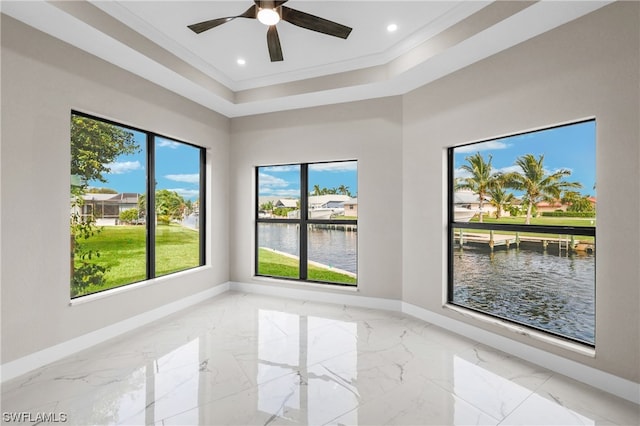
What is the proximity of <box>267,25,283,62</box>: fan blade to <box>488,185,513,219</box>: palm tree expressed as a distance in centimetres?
254

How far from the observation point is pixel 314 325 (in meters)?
3.49

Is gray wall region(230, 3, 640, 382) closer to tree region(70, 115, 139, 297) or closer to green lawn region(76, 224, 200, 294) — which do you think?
green lawn region(76, 224, 200, 294)

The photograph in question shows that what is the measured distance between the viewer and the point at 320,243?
15.0ft

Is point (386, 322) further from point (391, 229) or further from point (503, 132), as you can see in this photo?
point (503, 132)

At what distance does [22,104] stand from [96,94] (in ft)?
2.16

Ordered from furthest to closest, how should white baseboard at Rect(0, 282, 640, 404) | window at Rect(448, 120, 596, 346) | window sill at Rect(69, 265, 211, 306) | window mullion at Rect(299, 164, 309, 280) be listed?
1. window mullion at Rect(299, 164, 309, 280)
2. window sill at Rect(69, 265, 211, 306)
3. window at Rect(448, 120, 596, 346)
4. white baseboard at Rect(0, 282, 640, 404)

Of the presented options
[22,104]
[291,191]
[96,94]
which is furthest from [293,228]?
[22,104]

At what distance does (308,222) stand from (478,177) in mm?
2365

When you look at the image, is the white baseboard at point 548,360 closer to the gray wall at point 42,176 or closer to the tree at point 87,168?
the gray wall at point 42,176

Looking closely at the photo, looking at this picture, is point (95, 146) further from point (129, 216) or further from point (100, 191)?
point (129, 216)

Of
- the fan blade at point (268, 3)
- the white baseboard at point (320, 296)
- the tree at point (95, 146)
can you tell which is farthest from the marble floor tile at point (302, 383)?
the fan blade at point (268, 3)

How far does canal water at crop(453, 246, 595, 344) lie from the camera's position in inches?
99.2

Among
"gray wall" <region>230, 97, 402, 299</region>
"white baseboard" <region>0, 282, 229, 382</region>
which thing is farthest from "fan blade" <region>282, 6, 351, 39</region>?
"white baseboard" <region>0, 282, 229, 382</region>

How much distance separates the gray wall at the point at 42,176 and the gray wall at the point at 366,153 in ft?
6.22
